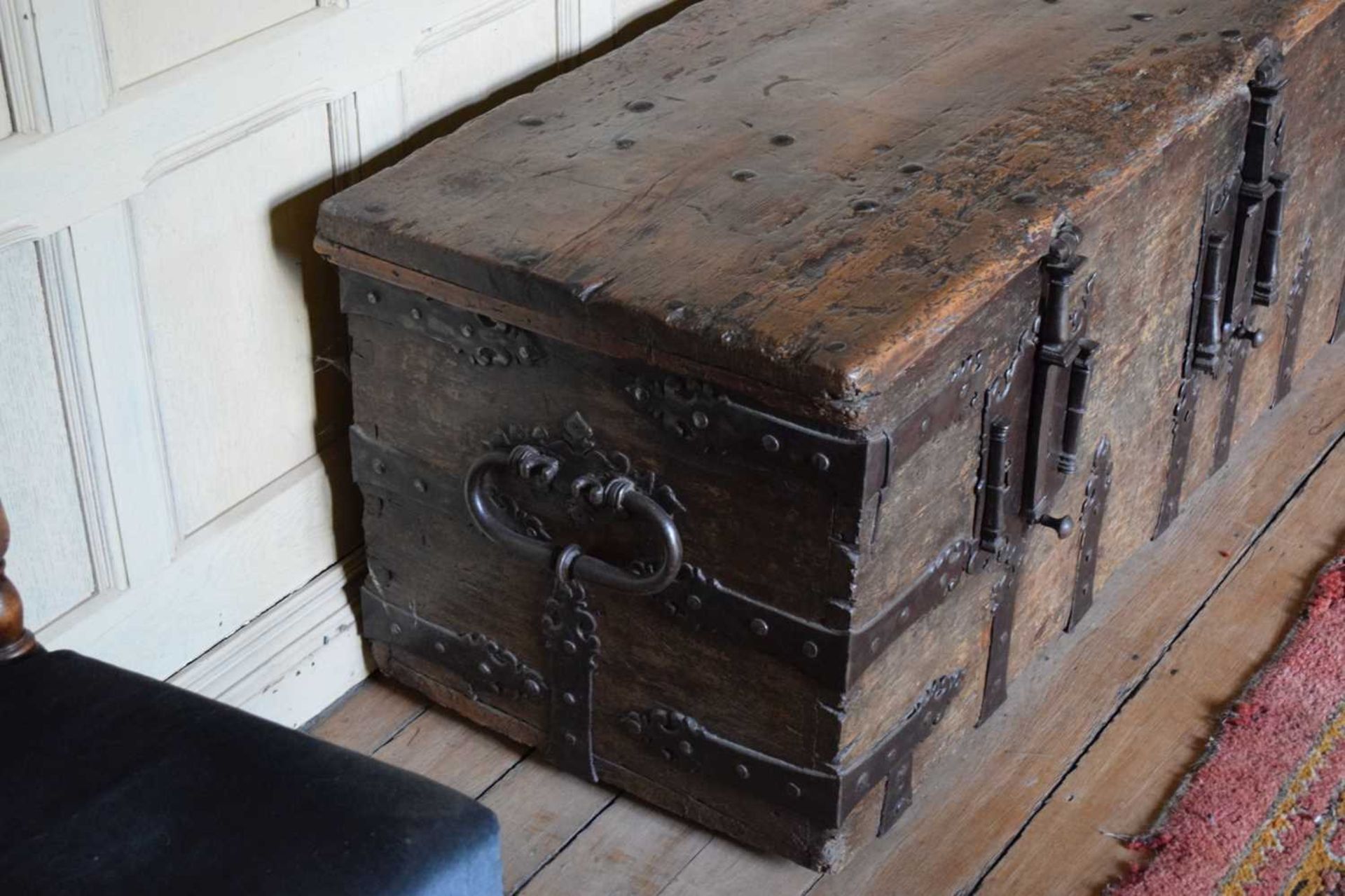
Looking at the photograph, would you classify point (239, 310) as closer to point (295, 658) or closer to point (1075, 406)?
point (295, 658)

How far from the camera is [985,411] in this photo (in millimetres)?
1698

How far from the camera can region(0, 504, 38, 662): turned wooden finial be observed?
4.50 feet

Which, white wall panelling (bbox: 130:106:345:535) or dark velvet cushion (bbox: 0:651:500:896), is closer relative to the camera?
dark velvet cushion (bbox: 0:651:500:896)

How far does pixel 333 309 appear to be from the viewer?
1915mm

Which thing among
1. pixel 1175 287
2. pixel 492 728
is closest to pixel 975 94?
pixel 1175 287

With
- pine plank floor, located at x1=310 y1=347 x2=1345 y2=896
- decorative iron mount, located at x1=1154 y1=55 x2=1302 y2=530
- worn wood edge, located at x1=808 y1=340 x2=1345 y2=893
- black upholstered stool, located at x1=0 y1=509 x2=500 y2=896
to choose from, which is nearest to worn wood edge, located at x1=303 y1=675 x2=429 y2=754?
pine plank floor, located at x1=310 y1=347 x2=1345 y2=896

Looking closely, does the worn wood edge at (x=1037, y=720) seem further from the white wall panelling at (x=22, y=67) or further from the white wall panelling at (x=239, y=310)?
the white wall panelling at (x=22, y=67)

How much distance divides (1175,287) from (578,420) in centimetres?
79

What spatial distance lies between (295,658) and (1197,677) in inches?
42.5

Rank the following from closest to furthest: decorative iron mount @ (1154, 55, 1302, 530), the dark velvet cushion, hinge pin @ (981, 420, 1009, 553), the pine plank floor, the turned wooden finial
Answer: the dark velvet cushion < the turned wooden finial < hinge pin @ (981, 420, 1009, 553) < the pine plank floor < decorative iron mount @ (1154, 55, 1302, 530)

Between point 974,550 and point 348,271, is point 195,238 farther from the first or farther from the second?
point 974,550

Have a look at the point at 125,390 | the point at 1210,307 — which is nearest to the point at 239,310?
the point at 125,390

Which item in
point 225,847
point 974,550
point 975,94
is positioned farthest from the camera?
point 975,94

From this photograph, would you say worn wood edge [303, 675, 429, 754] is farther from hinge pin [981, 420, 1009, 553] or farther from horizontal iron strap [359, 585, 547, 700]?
hinge pin [981, 420, 1009, 553]
